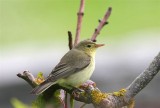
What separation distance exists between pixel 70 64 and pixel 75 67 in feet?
0.42

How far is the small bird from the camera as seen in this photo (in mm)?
3869

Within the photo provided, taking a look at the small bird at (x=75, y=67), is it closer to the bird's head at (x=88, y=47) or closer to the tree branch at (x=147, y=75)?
the bird's head at (x=88, y=47)

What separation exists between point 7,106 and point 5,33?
27.5 ft

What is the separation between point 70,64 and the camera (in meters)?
4.41

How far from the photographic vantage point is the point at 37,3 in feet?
66.2

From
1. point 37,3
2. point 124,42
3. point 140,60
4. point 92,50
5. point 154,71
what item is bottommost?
point 37,3

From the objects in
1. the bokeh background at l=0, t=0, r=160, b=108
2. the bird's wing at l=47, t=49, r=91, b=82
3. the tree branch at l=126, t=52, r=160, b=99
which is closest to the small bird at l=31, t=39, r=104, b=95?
the bird's wing at l=47, t=49, r=91, b=82

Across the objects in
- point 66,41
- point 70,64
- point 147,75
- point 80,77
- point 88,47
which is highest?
point 147,75

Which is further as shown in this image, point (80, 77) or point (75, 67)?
point (75, 67)

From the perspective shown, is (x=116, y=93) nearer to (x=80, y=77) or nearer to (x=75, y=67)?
(x=80, y=77)

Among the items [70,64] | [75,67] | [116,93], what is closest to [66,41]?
[75,67]

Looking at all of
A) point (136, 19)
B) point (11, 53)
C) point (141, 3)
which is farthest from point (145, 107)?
point (141, 3)

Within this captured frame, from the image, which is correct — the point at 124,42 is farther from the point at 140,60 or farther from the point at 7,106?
the point at 7,106

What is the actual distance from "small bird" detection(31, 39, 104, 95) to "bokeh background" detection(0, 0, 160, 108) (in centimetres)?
29
